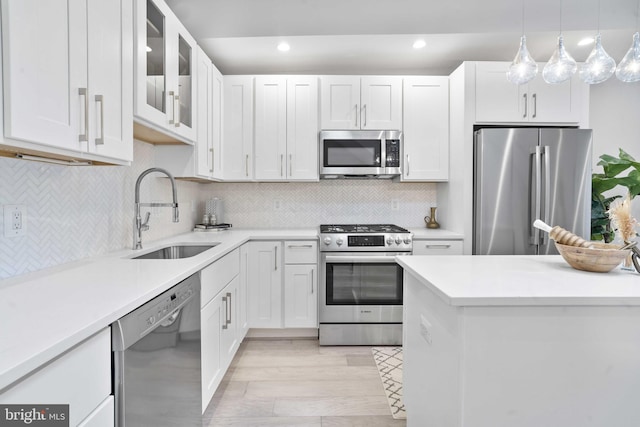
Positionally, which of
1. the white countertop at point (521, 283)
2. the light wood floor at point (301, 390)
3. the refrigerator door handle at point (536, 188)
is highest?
the refrigerator door handle at point (536, 188)

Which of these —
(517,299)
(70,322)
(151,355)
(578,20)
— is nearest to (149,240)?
(151,355)

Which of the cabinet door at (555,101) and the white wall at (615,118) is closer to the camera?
the cabinet door at (555,101)

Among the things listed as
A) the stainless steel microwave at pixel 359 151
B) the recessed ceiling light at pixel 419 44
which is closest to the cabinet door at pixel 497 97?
the recessed ceiling light at pixel 419 44

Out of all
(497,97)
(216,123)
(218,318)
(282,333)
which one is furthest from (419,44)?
(282,333)

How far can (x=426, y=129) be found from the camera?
10.3 ft

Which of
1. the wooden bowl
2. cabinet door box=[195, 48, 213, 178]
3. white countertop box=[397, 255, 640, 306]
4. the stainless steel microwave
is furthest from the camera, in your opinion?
the stainless steel microwave

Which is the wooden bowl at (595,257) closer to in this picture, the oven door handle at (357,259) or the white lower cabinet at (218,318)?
the oven door handle at (357,259)

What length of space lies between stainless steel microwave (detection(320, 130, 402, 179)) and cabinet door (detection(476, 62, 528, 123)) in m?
0.75

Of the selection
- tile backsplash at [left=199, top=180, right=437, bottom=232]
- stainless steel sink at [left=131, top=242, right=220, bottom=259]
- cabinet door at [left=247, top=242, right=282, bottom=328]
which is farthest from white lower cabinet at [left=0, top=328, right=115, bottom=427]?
tile backsplash at [left=199, top=180, right=437, bottom=232]

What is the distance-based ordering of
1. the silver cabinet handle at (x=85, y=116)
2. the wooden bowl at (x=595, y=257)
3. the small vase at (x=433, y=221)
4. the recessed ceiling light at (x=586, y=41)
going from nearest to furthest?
the silver cabinet handle at (x=85, y=116), the wooden bowl at (x=595, y=257), the recessed ceiling light at (x=586, y=41), the small vase at (x=433, y=221)

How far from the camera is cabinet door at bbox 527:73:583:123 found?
2852 mm

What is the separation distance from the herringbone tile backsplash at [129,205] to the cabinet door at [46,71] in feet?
1.27

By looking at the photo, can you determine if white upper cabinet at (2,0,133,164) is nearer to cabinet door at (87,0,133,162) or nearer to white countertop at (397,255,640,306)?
cabinet door at (87,0,133,162)

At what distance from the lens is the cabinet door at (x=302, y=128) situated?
3.09 m
